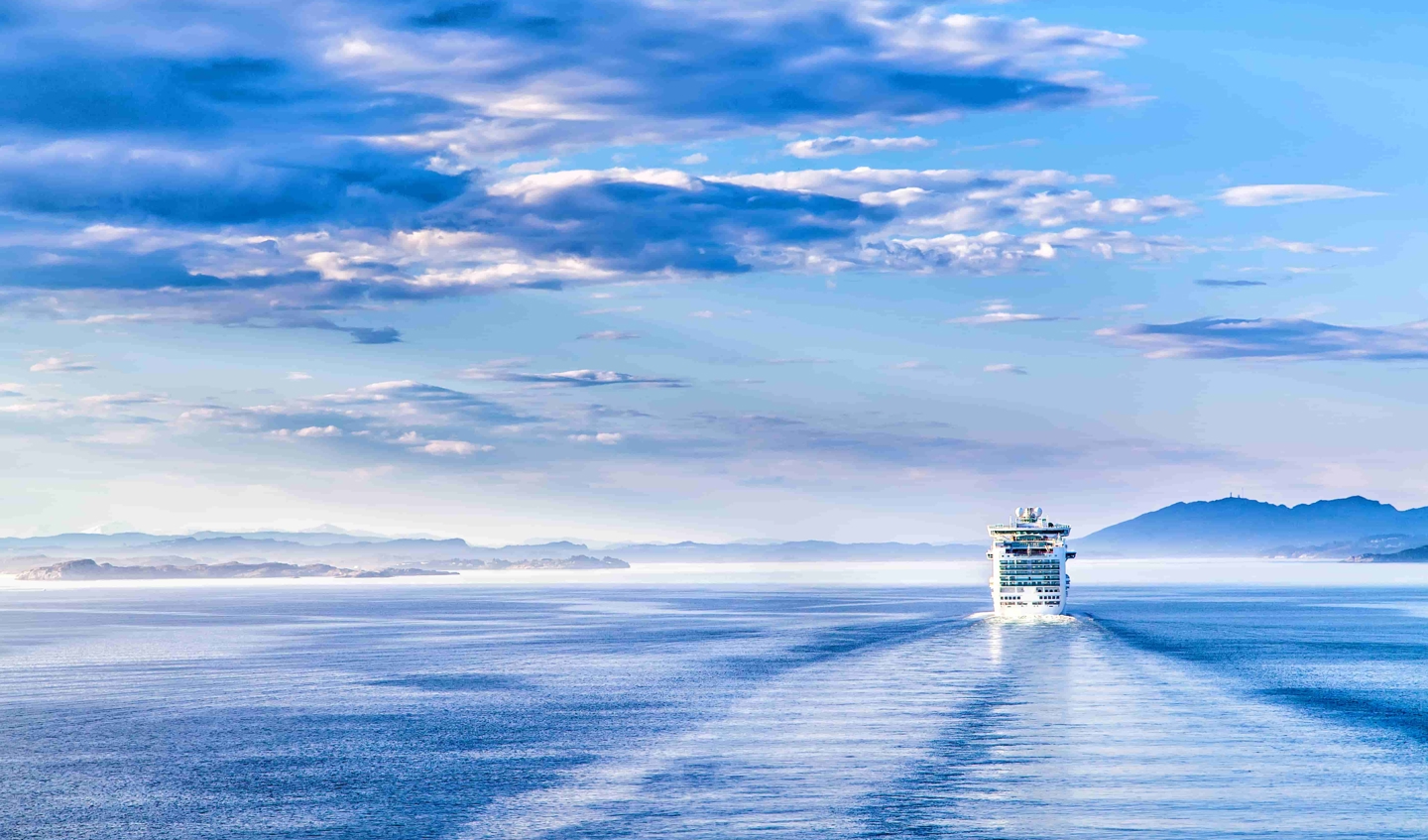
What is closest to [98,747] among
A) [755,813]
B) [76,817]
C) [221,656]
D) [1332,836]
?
[76,817]

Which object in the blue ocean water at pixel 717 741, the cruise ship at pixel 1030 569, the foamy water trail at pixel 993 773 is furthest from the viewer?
the cruise ship at pixel 1030 569

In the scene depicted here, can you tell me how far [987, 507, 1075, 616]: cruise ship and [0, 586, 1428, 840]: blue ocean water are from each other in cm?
3925

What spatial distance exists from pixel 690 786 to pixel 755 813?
18.8ft

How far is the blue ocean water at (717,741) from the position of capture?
138 feet

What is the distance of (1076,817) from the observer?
1620 inches

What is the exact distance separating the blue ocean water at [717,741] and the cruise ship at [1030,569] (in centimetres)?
3925

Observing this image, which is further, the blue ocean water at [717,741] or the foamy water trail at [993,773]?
the blue ocean water at [717,741]

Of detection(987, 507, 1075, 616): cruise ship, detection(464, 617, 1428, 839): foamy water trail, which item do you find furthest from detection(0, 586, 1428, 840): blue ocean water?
detection(987, 507, 1075, 616): cruise ship

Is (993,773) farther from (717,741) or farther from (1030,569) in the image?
(1030,569)

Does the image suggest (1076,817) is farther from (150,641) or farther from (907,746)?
(150,641)

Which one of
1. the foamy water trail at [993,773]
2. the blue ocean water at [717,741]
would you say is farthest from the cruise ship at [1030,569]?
the foamy water trail at [993,773]

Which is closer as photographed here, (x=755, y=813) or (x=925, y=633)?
(x=755, y=813)

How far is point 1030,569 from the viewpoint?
534 feet

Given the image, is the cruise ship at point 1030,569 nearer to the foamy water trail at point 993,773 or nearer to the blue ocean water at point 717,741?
the blue ocean water at point 717,741
